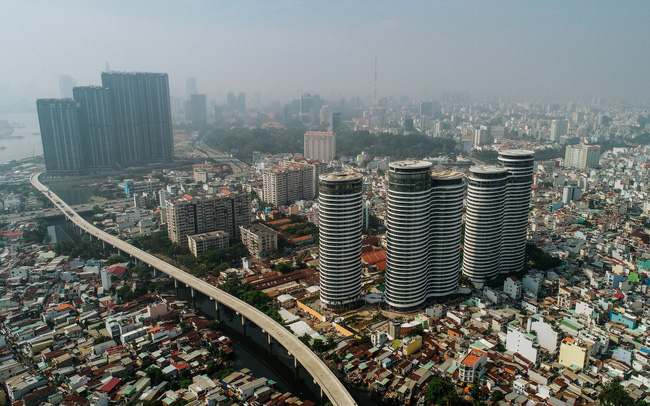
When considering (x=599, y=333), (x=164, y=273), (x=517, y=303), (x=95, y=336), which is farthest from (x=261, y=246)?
(x=599, y=333)

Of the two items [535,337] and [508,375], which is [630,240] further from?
[508,375]

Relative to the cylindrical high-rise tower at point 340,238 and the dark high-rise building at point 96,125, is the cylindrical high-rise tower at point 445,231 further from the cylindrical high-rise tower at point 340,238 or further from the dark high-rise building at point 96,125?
the dark high-rise building at point 96,125

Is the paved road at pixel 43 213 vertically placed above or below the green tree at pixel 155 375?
above

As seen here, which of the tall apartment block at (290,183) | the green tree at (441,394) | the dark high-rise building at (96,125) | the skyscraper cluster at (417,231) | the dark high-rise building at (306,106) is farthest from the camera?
the dark high-rise building at (306,106)

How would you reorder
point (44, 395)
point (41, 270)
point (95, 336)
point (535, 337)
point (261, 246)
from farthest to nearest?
1. point (261, 246)
2. point (41, 270)
3. point (95, 336)
4. point (535, 337)
5. point (44, 395)

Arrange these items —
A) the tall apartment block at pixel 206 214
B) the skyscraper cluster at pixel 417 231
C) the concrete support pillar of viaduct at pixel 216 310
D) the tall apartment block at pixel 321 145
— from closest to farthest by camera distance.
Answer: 1. the skyscraper cluster at pixel 417 231
2. the concrete support pillar of viaduct at pixel 216 310
3. the tall apartment block at pixel 206 214
4. the tall apartment block at pixel 321 145

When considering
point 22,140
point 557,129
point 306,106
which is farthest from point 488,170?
point 22,140

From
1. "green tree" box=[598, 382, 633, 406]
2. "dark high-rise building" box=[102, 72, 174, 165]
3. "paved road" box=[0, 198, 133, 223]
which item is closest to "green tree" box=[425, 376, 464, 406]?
"green tree" box=[598, 382, 633, 406]

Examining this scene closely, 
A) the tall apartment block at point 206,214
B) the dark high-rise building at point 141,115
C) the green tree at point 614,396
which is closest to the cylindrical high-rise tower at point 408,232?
the green tree at point 614,396

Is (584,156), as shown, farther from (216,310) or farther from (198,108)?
(198,108)
